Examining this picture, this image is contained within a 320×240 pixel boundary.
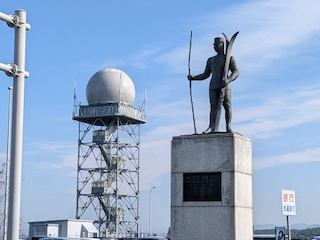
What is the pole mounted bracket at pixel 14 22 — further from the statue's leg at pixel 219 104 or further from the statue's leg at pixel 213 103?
the statue's leg at pixel 219 104

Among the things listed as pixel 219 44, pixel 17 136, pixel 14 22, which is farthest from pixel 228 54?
pixel 17 136

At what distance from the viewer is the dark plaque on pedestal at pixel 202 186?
17.5 meters

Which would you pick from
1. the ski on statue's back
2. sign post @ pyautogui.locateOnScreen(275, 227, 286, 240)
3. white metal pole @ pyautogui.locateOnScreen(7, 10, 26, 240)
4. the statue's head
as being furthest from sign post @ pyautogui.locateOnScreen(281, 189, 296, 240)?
white metal pole @ pyautogui.locateOnScreen(7, 10, 26, 240)

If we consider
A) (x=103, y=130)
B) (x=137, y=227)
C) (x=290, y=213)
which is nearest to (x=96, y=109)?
(x=103, y=130)

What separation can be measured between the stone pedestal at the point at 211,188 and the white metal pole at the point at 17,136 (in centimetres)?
462

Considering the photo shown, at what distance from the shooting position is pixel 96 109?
6619 centimetres

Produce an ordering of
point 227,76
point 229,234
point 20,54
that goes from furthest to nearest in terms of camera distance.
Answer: point 227,76
point 229,234
point 20,54

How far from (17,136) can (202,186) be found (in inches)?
208

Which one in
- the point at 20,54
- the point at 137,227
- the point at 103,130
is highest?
the point at 103,130

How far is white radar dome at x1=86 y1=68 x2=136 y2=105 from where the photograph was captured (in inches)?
2594

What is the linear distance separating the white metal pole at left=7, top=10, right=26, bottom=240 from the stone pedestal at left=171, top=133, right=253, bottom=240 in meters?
4.62

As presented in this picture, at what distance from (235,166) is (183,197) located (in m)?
1.71

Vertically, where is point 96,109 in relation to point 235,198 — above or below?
above

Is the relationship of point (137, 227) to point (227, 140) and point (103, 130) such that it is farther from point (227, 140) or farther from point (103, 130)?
point (227, 140)
